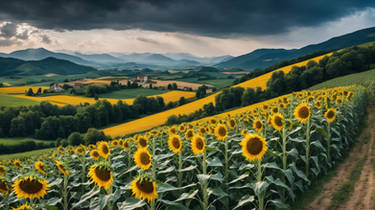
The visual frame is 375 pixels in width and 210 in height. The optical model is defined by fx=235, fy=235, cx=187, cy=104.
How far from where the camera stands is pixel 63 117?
75.7 meters

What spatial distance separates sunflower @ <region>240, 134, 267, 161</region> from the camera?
4754 millimetres

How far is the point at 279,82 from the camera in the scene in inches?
2479

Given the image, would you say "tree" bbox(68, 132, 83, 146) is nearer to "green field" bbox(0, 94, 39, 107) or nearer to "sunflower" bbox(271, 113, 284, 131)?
"green field" bbox(0, 94, 39, 107)

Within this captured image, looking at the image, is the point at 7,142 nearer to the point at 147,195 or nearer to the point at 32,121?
the point at 32,121

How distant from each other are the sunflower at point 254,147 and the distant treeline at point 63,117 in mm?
76725

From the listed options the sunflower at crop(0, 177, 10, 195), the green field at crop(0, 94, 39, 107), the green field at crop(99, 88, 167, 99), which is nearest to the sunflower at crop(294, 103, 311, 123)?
the sunflower at crop(0, 177, 10, 195)

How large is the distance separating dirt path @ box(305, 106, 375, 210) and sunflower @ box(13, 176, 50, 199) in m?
6.46

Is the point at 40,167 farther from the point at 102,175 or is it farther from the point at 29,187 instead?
the point at 102,175

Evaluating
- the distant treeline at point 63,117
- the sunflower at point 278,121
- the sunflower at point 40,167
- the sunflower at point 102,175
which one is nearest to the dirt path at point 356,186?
the sunflower at point 278,121

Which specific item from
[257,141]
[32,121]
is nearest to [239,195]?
[257,141]

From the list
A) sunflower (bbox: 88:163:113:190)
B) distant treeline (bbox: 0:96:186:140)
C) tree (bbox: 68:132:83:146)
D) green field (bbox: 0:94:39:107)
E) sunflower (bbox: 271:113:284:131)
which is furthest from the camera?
green field (bbox: 0:94:39:107)

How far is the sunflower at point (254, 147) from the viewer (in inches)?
187

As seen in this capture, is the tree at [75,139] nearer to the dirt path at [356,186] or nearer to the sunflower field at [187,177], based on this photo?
the sunflower field at [187,177]

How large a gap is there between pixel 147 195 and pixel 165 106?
8410 cm
